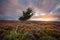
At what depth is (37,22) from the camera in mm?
3623

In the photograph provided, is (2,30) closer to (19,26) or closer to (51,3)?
(19,26)

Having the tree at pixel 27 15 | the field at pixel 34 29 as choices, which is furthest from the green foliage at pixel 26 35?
the tree at pixel 27 15

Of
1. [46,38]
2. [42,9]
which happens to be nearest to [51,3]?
[42,9]

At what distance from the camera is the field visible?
346cm

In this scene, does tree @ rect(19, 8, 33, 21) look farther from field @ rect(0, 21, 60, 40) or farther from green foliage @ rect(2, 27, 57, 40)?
green foliage @ rect(2, 27, 57, 40)

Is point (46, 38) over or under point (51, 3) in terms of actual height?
under

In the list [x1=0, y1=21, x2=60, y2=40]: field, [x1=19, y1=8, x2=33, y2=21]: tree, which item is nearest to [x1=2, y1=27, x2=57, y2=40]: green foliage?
[x1=0, y1=21, x2=60, y2=40]: field

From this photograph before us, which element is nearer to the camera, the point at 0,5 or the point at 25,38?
the point at 25,38

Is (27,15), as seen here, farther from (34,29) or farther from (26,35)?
(26,35)

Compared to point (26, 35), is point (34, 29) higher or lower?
higher

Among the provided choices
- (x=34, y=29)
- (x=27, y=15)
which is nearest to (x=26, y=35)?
(x=34, y=29)

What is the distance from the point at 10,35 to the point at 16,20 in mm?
397

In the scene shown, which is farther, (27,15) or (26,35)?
(27,15)

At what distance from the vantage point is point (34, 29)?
11.7 ft
